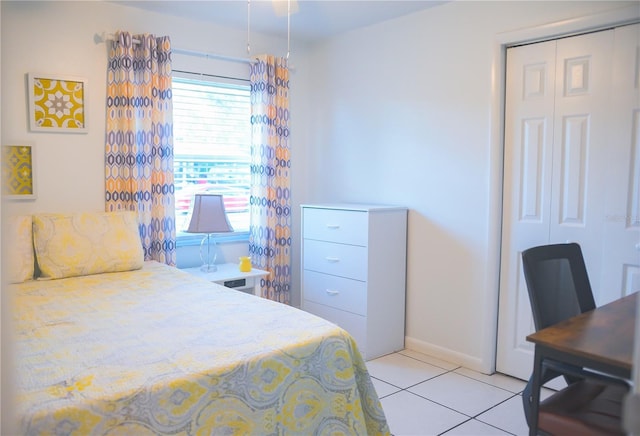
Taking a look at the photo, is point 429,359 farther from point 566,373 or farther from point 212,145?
point 212,145

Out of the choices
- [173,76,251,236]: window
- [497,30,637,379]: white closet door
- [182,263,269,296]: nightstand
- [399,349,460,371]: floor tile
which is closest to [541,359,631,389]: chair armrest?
[497,30,637,379]: white closet door

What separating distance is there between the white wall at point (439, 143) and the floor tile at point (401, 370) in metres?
0.20

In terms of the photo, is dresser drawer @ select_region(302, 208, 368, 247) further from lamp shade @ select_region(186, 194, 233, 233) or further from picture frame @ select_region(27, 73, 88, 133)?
picture frame @ select_region(27, 73, 88, 133)

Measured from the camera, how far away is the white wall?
3.10 m

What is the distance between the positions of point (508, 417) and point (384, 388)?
70cm

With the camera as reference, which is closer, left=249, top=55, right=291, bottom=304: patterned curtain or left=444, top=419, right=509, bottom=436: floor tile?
left=444, top=419, right=509, bottom=436: floor tile

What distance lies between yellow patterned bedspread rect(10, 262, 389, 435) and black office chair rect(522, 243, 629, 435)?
0.66 meters

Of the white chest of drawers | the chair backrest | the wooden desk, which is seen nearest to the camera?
the wooden desk

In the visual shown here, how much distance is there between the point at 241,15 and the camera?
11.7 ft

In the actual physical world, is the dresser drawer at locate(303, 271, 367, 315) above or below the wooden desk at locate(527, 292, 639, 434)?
below

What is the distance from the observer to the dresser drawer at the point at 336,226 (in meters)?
3.44

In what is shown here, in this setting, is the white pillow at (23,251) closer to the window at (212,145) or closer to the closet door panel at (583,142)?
the window at (212,145)

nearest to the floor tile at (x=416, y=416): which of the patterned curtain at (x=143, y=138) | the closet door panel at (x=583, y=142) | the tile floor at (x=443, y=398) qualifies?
the tile floor at (x=443, y=398)

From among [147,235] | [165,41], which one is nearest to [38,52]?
[165,41]
